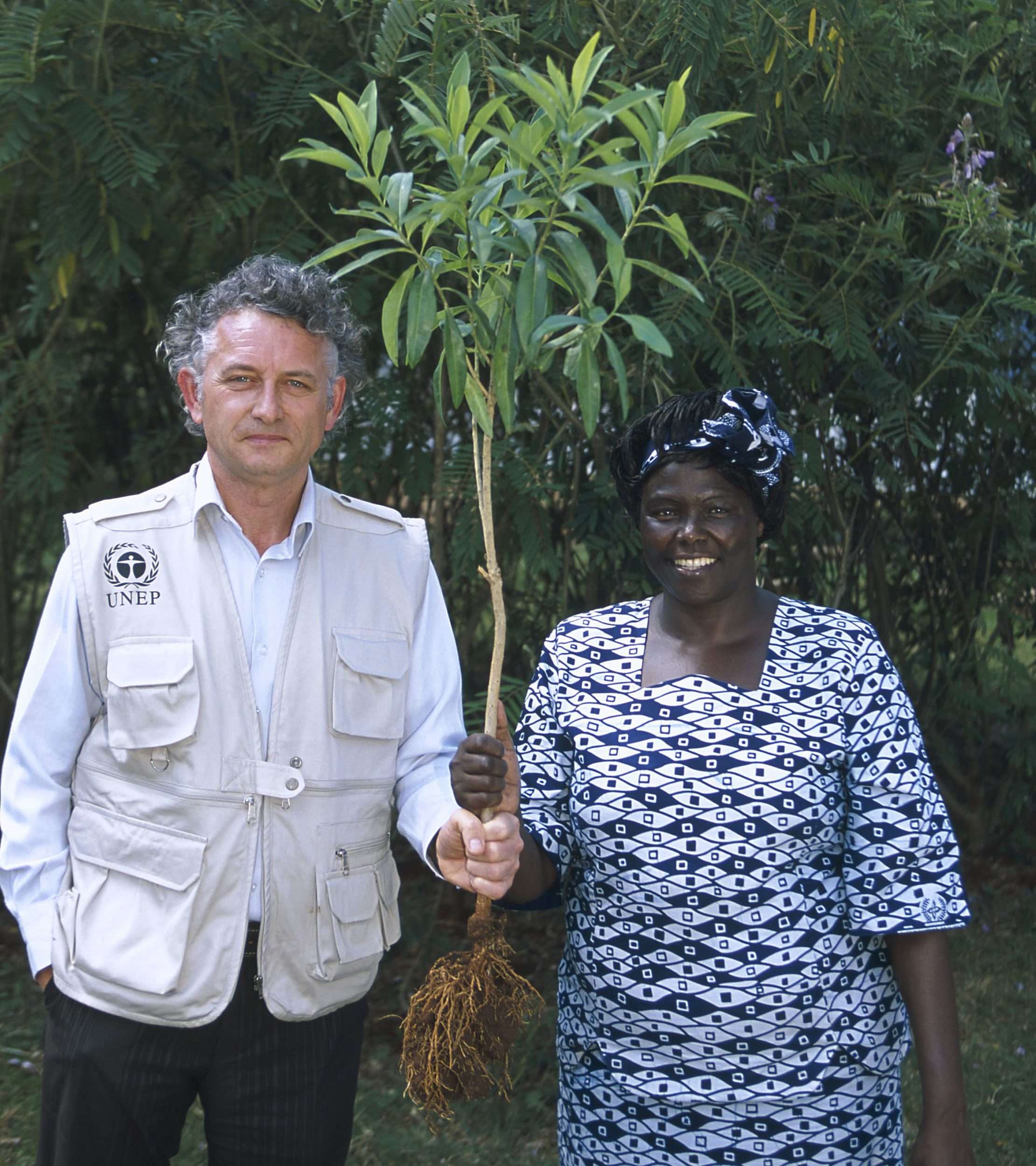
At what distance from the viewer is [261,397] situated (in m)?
1.95

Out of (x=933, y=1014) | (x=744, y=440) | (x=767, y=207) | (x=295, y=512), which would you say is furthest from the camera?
(x=767, y=207)

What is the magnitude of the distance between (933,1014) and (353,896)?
2.84ft

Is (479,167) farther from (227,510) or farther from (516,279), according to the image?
(227,510)

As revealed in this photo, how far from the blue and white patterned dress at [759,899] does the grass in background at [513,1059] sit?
140cm

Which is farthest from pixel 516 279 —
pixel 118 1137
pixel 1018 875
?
pixel 1018 875

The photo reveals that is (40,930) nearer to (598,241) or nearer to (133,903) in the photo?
(133,903)

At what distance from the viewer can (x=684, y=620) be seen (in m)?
2.05

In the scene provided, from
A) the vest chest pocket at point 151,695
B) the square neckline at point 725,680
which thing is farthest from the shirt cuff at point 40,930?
the square neckline at point 725,680

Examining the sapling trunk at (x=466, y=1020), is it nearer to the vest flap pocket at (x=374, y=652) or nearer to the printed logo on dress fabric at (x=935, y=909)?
the vest flap pocket at (x=374, y=652)

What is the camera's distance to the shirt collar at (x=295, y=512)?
2.03 meters

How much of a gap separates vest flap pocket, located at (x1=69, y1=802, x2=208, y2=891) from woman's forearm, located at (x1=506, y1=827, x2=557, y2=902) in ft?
1.52

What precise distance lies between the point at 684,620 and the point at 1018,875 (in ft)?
11.2

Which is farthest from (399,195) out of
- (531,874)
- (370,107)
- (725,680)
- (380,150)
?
(531,874)

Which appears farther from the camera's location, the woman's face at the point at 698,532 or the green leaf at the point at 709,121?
the woman's face at the point at 698,532
